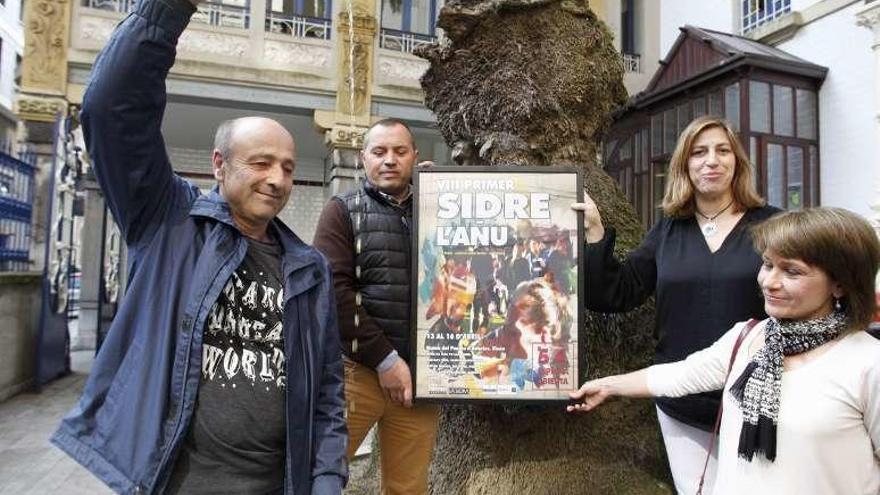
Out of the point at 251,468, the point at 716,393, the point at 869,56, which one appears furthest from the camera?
the point at 869,56

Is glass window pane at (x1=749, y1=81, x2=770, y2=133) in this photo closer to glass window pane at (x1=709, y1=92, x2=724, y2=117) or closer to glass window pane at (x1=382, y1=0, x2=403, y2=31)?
Answer: glass window pane at (x1=709, y1=92, x2=724, y2=117)

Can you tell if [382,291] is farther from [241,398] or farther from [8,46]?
[8,46]

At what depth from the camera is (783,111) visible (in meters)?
9.64

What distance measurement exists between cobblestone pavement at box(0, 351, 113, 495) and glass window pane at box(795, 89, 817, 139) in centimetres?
1049

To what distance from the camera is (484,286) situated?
2309 millimetres

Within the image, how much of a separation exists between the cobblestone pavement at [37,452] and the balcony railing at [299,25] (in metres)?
6.73

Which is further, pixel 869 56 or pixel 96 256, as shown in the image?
pixel 96 256

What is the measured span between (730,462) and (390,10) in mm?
11477

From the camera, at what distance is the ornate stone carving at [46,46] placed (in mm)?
9242

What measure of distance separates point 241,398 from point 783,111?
34.0 feet

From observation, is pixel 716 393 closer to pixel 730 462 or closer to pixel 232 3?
pixel 730 462

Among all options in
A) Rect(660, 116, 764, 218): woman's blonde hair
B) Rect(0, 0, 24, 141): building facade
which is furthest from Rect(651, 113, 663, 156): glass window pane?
Rect(0, 0, 24, 141): building facade

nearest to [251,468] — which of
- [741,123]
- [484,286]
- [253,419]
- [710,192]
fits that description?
[253,419]

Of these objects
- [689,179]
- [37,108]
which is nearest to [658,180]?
[689,179]
